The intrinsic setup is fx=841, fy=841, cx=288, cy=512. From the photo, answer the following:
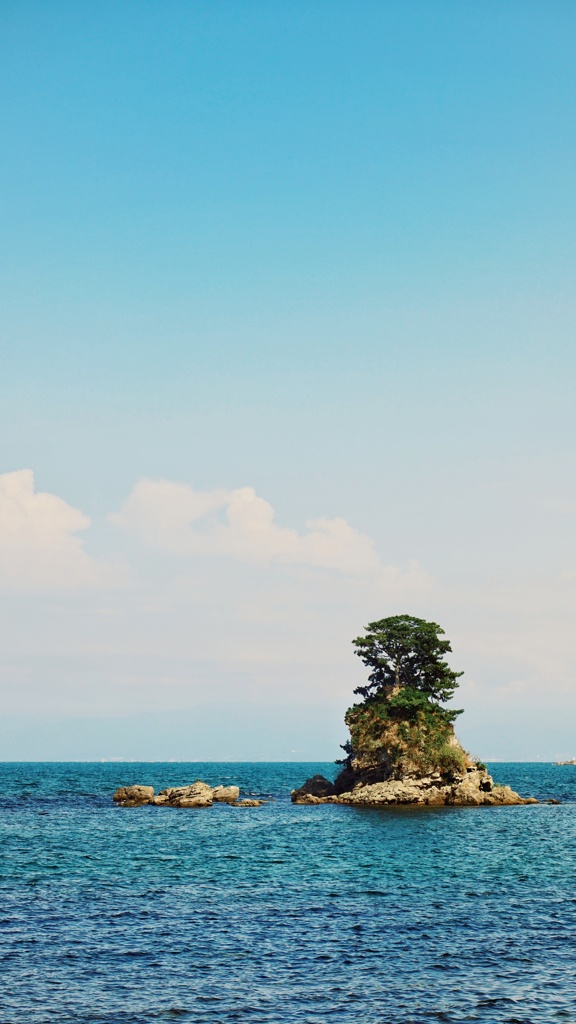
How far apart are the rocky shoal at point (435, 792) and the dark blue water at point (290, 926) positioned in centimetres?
1976

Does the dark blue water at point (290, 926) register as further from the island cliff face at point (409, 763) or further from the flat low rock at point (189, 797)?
the flat low rock at point (189, 797)

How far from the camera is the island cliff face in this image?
89812mm

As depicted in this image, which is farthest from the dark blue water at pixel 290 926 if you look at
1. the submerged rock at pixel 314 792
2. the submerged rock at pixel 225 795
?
the submerged rock at pixel 225 795

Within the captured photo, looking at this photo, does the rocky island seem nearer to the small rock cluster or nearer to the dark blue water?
the small rock cluster

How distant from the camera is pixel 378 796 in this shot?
90938mm

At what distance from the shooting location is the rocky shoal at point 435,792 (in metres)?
89.7

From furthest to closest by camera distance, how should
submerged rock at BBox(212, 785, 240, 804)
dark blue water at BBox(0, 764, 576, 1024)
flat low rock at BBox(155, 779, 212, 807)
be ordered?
submerged rock at BBox(212, 785, 240, 804), flat low rock at BBox(155, 779, 212, 807), dark blue water at BBox(0, 764, 576, 1024)

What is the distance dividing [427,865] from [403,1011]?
27145 mm

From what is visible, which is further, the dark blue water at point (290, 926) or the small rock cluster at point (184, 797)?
the small rock cluster at point (184, 797)

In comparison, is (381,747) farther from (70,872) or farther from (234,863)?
(70,872)

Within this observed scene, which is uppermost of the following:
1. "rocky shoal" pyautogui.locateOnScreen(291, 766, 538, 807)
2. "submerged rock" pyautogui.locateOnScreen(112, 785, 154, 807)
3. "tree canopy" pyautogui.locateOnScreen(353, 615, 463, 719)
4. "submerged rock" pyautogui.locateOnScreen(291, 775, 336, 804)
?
"tree canopy" pyautogui.locateOnScreen(353, 615, 463, 719)

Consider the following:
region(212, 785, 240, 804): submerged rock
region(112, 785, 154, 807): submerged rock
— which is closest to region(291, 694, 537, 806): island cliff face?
region(212, 785, 240, 804): submerged rock

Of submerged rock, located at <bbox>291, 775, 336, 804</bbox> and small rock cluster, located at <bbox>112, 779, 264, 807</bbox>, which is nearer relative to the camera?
small rock cluster, located at <bbox>112, 779, 264, 807</bbox>

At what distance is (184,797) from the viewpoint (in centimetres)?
9819
